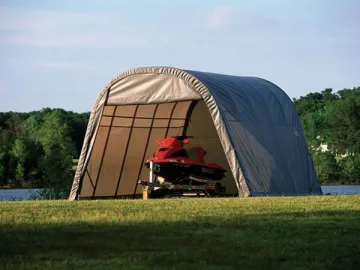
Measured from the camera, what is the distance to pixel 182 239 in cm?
1006

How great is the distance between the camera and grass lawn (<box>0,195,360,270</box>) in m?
8.43

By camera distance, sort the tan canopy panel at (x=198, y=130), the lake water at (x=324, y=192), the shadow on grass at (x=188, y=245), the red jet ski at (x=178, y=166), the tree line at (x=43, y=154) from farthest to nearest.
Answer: the tree line at (x=43, y=154) → the lake water at (x=324, y=192) → the red jet ski at (x=178, y=166) → the tan canopy panel at (x=198, y=130) → the shadow on grass at (x=188, y=245)

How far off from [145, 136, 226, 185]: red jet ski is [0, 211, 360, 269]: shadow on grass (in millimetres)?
11058

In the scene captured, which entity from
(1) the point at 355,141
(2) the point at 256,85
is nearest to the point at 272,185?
(2) the point at 256,85

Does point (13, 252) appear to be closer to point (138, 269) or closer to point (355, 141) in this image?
point (138, 269)

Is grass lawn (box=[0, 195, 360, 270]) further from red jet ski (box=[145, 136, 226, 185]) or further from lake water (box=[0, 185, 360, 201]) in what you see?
lake water (box=[0, 185, 360, 201])

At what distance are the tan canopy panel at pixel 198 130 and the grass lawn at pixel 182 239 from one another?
7.62 m

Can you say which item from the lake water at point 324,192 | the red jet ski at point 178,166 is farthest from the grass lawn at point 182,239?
the lake water at point 324,192

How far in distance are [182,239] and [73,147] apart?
47.5 m

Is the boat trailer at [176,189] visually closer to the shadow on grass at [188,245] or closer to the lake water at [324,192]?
the lake water at [324,192]

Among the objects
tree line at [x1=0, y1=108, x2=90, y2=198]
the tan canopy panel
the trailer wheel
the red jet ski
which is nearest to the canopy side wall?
the tan canopy panel

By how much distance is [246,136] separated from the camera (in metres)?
22.5

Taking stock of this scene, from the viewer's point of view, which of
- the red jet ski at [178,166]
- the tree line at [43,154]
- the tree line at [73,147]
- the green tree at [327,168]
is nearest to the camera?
the red jet ski at [178,166]

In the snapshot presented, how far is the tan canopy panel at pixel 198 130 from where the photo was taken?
2216 centimetres
